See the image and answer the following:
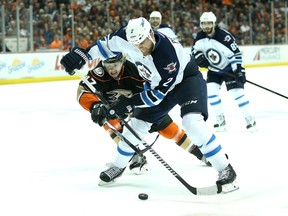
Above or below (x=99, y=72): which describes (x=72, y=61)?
above

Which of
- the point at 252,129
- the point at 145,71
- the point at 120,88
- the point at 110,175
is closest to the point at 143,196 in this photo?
the point at 110,175

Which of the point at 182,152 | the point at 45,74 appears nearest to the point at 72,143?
the point at 182,152

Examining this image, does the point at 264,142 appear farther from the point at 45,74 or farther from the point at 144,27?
the point at 45,74

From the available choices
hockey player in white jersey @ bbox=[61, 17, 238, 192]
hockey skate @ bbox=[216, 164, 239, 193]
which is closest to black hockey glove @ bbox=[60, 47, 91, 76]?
hockey player in white jersey @ bbox=[61, 17, 238, 192]

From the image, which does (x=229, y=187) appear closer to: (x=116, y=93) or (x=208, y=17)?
(x=116, y=93)

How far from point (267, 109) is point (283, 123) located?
1.34m

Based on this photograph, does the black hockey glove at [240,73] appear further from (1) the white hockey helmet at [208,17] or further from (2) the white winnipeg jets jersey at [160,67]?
(2) the white winnipeg jets jersey at [160,67]

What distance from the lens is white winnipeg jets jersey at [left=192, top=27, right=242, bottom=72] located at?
246 inches

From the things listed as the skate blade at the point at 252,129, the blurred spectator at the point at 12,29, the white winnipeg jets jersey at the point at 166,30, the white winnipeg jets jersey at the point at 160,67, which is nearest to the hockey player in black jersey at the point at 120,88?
the white winnipeg jets jersey at the point at 160,67

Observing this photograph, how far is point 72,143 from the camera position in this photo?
5.52m

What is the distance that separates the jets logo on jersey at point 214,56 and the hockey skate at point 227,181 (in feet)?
9.69

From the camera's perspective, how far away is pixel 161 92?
138 inches

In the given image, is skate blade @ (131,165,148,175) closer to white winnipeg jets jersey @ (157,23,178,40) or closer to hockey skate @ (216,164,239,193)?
hockey skate @ (216,164,239,193)

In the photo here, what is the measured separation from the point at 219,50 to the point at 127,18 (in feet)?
26.8
